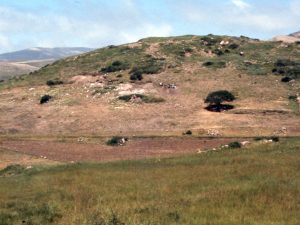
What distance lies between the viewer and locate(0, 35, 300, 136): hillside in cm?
6028

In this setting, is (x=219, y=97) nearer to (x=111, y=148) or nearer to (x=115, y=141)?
(x=115, y=141)

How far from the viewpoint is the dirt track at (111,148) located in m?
41.7

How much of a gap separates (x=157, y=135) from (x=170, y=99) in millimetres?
19297

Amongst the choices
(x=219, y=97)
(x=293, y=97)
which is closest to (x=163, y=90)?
(x=219, y=97)

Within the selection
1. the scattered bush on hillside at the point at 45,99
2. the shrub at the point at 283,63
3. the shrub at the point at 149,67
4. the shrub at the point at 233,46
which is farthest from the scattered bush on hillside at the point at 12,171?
the shrub at the point at 233,46

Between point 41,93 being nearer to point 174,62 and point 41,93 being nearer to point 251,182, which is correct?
point 174,62

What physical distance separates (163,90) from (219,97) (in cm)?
1175

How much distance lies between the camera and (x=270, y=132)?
174ft

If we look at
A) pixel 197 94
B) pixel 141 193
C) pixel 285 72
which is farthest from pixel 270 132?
pixel 141 193

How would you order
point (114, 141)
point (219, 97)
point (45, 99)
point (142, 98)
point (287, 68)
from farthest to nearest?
point (287, 68)
point (45, 99)
point (142, 98)
point (219, 97)
point (114, 141)

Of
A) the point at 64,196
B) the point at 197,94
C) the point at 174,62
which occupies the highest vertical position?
the point at 174,62

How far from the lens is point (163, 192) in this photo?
2067cm

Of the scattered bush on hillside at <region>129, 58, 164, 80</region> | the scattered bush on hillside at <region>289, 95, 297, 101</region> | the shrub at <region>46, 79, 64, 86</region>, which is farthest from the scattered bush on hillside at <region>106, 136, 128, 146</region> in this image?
the shrub at <region>46, 79, 64, 86</region>

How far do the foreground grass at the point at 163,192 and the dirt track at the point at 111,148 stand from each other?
870cm
